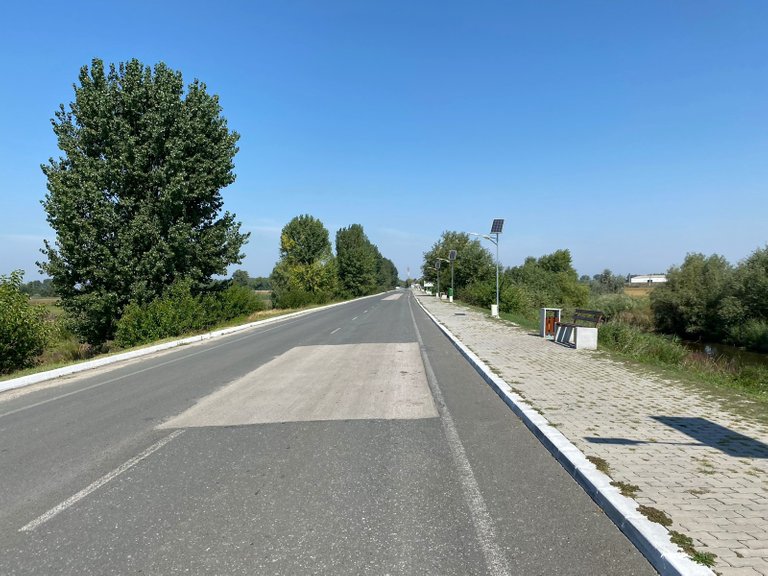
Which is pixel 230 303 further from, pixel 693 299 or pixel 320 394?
pixel 693 299

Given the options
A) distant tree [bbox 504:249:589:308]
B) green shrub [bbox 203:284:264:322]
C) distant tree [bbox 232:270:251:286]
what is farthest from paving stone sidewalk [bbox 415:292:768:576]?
distant tree [bbox 504:249:589:308]

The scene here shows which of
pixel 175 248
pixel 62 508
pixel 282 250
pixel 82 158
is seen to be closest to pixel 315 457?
pixel 62 508

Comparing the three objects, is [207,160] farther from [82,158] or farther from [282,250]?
[282,250]

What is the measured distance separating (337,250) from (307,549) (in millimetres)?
88678

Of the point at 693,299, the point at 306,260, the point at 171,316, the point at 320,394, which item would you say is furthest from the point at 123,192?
the point at 306,260

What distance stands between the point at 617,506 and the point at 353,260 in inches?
3329

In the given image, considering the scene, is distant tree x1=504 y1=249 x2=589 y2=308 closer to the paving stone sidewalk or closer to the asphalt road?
the paving stone sidewalk

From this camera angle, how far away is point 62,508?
4062 millimetres

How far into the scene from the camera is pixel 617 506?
12.2 ft

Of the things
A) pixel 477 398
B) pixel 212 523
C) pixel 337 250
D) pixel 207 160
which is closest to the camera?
pixel 212 523

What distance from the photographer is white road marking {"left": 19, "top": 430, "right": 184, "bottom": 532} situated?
3.85m

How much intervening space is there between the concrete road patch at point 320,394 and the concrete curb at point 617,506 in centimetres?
165

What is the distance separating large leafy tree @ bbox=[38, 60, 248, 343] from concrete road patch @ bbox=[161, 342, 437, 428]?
13.2 meters

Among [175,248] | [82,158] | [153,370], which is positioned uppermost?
[82,158]
